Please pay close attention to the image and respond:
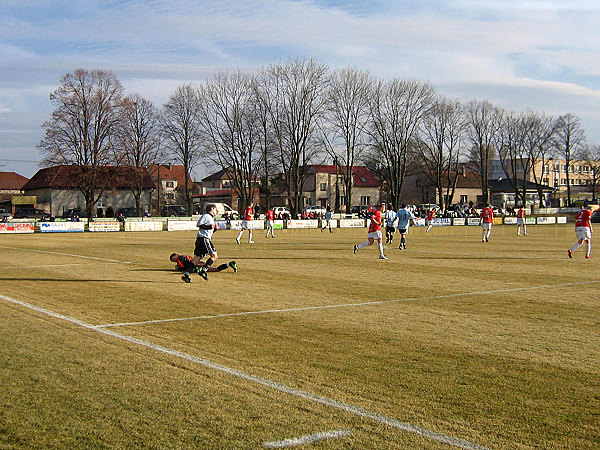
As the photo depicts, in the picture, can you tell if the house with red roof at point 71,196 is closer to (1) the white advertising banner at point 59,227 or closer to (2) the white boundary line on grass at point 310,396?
(1) the white advertising banner at point 59,227

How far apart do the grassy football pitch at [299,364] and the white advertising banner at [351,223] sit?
4509cm

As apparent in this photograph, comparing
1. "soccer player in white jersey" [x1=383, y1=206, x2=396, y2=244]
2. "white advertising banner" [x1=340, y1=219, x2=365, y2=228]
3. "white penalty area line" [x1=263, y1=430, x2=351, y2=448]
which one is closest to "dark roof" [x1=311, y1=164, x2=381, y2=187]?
"white advertising banner" [x1=340, y1=219, x2=365, y2=228]

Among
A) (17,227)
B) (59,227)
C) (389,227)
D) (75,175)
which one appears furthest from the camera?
(75,175)

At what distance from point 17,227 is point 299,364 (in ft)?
144

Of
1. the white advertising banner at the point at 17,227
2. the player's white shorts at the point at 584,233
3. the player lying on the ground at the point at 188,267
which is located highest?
the white advertising banner at the point at 17,227

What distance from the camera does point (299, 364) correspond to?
707cm

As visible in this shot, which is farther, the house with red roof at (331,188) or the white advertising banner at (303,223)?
the house with red roof at (331,188)

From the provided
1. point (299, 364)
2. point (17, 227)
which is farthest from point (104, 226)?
point (299, 364)

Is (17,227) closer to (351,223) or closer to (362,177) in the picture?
(351,223)

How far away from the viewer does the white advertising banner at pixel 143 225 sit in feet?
165

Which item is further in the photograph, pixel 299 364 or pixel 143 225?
pixel 143 225

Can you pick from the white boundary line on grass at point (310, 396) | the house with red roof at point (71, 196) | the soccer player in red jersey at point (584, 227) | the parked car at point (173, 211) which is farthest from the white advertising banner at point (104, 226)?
the white boundary line on grass at point (310, 396)

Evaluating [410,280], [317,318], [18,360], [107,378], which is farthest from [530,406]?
[410,280]

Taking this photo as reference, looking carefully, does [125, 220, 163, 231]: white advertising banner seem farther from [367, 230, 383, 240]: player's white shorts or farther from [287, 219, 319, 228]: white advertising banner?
[367, 230, 383, 240]: player's white shorts
